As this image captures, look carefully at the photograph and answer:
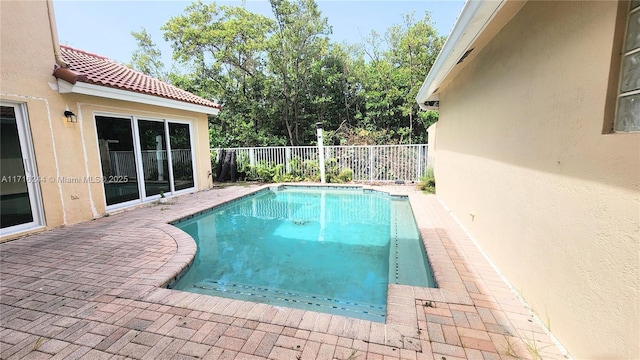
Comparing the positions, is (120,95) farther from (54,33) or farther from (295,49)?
(295,49)

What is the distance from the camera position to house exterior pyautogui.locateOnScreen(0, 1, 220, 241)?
5480 millimetres

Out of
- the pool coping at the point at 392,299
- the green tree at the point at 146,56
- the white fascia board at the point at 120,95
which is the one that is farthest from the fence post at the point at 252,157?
the green tree at the point at 146,56

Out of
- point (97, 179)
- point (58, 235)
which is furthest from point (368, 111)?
point (58, 235)

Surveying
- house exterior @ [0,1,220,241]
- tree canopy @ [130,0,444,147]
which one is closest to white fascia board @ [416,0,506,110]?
house exterior @ [0,1,220,241]

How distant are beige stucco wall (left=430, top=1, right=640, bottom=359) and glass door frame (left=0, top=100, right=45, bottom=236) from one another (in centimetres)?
828

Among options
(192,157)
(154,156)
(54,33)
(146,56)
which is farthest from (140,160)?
(146,56)

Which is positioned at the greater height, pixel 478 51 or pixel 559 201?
pixel 478 51

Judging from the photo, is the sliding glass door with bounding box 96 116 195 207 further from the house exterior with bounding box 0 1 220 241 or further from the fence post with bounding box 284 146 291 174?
the fence post with bounding box 284 146 291 174

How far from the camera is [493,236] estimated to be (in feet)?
13.4

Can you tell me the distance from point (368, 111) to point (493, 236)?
15490 mm

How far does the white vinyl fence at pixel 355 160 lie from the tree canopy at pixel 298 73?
226 centimetres

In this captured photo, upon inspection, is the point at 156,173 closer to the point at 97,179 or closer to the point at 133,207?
the point at 133,207

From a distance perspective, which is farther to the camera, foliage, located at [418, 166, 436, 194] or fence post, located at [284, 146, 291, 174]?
fence post, located at [284, 146, 291, 174]

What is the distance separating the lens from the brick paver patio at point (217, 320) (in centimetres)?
241
